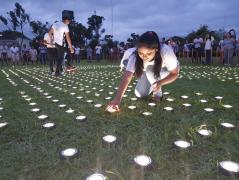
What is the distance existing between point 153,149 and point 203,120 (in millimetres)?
1124

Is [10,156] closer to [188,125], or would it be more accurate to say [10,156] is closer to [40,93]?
[188,125]

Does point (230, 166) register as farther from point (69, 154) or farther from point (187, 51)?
point (187, 51)

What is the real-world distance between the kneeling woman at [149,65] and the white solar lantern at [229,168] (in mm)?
1682

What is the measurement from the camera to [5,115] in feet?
12.5

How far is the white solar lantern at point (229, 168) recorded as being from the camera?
6.18 ft


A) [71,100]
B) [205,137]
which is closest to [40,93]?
[71,100]

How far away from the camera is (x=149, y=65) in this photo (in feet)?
13.3

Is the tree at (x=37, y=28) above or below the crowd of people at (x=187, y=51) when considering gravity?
above

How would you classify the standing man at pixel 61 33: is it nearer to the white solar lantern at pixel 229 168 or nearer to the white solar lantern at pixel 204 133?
the white solar lantern at pixel 204 133

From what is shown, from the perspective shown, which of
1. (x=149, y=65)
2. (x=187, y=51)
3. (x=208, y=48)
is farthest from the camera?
(x=187, y=51)

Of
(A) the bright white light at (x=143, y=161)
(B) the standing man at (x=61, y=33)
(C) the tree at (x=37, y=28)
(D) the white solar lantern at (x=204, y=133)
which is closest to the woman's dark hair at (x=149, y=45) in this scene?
(D) the white solar lantern at (x=204, y=133)

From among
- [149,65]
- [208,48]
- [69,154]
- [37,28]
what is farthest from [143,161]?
[37,28]

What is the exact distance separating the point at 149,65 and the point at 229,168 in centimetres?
232

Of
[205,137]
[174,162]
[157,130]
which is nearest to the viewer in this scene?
[174,162]
